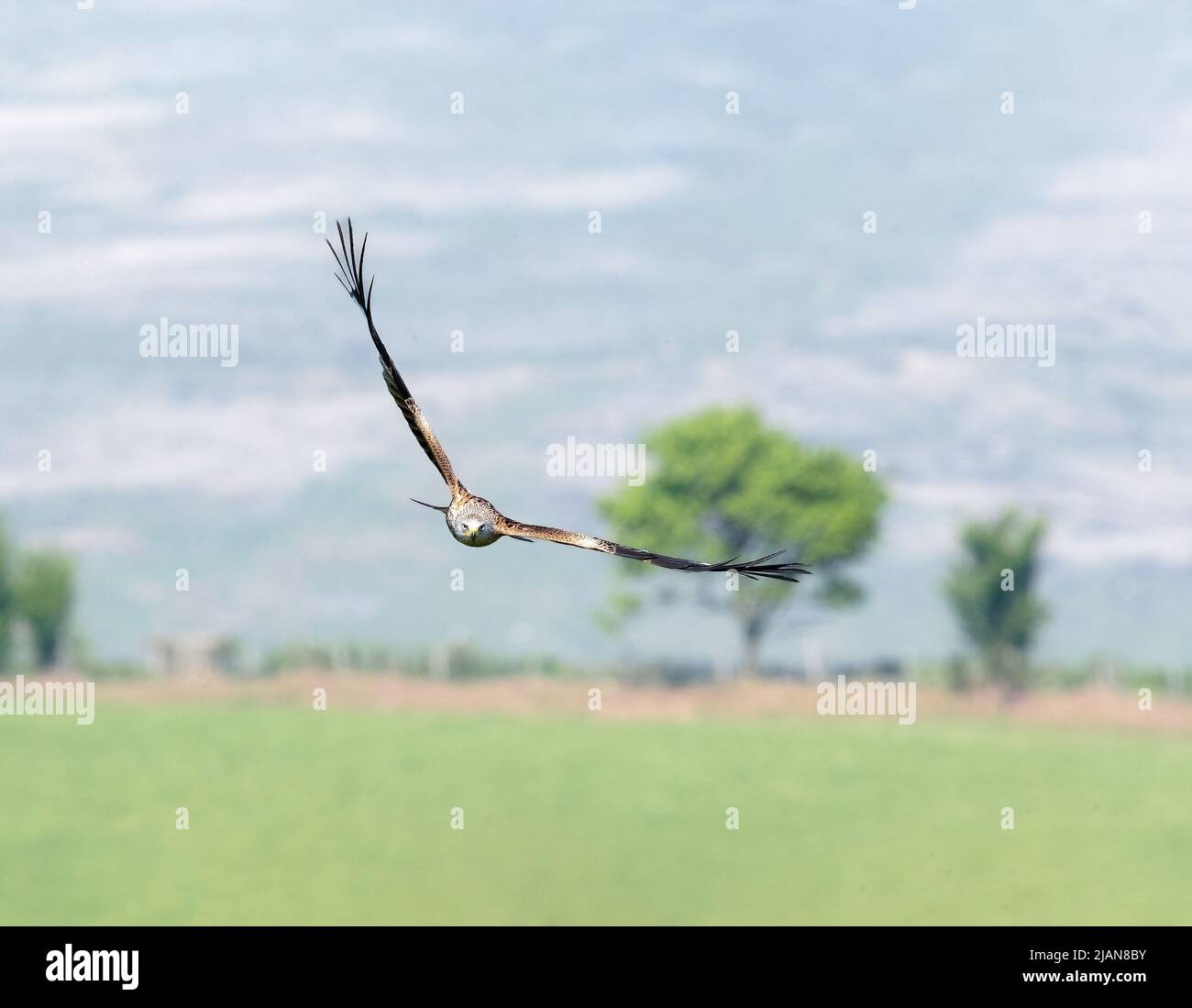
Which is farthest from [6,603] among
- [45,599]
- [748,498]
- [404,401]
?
[404,401]

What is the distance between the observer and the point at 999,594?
7088 centimetres

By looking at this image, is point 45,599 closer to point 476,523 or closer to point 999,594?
point 999,594

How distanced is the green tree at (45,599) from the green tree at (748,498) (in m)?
26.5

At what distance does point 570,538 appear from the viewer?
30.3ft

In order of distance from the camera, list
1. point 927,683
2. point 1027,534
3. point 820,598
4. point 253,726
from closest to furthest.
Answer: point 253,726 → point 927,683 → point 1027,534 → point 820,598

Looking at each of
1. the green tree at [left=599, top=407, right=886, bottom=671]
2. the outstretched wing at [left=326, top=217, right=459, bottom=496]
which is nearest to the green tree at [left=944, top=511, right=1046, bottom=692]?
the green tree at [left=599, top=407, right=886, bottom=671]

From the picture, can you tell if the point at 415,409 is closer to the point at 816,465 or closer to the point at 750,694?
the point at 750,694

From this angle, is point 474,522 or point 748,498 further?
point 748,498

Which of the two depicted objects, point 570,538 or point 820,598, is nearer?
point 570,538

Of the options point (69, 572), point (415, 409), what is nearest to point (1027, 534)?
point (69, 572)

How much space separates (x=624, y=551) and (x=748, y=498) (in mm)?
71434

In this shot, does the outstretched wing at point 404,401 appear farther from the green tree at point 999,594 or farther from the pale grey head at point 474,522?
Answer: the green tree at point 999,594
